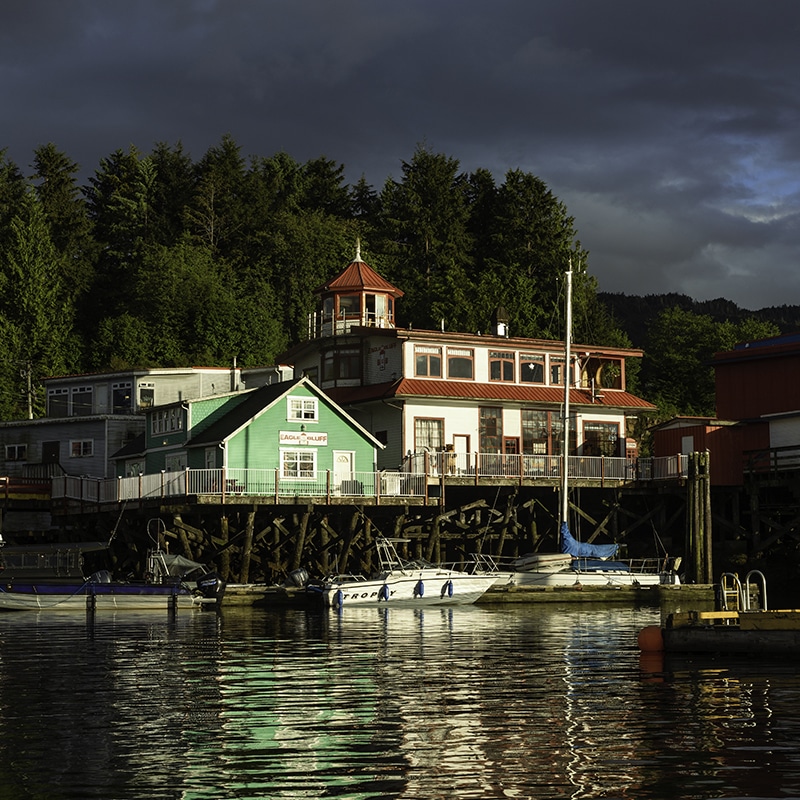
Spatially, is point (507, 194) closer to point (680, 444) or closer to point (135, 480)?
point (680, 444)

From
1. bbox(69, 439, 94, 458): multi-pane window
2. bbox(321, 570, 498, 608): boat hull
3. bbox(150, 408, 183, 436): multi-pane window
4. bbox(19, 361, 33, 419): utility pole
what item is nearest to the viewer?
bbox(321, 570, 498, 608): boat hull

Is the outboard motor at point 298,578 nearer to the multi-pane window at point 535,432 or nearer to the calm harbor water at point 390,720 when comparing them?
the calm harbor water at point 390,720

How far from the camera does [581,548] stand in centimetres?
5650

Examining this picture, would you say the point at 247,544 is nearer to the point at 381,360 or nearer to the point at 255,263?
the point at 381,360

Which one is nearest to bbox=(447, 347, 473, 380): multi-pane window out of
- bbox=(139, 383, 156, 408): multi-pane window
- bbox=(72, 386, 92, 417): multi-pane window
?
bbox=(139, 383, 156, 408): multi-pane window

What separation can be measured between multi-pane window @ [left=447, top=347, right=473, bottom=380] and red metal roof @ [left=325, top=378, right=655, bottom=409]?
518mm

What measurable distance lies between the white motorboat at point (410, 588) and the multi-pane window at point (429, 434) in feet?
43.4

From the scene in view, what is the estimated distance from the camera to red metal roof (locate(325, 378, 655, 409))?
63.4m

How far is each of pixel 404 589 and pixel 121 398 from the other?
28.6 meters

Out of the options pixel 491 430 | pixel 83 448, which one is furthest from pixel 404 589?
pixel 83 448

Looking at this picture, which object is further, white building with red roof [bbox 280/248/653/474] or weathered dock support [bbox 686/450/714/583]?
white building with red roof [bbox 280/248/653/474]

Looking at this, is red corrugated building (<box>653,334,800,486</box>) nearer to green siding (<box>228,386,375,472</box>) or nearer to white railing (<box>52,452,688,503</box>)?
white railing (<box>52,452,688,503</box>)

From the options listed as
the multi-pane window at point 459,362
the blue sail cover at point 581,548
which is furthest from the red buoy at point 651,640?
the multi-pane window at point 459,362

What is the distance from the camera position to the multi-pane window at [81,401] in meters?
73.4
